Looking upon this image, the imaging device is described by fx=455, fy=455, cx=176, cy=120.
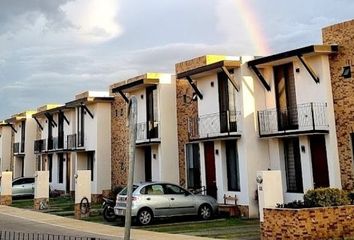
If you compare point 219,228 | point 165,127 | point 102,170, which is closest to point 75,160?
point 102,170

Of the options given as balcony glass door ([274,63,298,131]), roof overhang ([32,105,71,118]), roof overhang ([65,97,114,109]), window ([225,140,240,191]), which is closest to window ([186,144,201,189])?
window ([225,140,240,191])

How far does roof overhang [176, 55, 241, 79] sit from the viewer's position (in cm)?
2011

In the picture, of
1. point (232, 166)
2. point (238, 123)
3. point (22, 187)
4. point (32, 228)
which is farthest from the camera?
point (22, 187)

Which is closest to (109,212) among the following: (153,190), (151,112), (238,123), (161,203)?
(153,190)

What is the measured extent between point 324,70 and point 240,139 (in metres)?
4.76

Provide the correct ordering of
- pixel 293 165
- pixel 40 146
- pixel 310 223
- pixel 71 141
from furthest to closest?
pixel 40 146
pixel 71 141
pixel 293 165
pixel 310 223

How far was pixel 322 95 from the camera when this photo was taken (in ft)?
57.8

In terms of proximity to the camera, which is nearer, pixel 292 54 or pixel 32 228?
pixel 32 228

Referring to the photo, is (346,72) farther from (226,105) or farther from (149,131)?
(149,131)

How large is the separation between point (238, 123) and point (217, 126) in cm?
133

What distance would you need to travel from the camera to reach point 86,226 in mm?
17672

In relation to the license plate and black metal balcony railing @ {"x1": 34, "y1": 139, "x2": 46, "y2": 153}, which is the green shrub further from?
black metal balcony railing @ {"x1": 34, "y1": 139, "x2": 46, "y2": 153}

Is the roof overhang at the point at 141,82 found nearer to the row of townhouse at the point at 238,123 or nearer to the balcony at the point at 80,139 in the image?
the row of townhouse at the point at 238,123

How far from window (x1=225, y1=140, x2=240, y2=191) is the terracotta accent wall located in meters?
9.63
